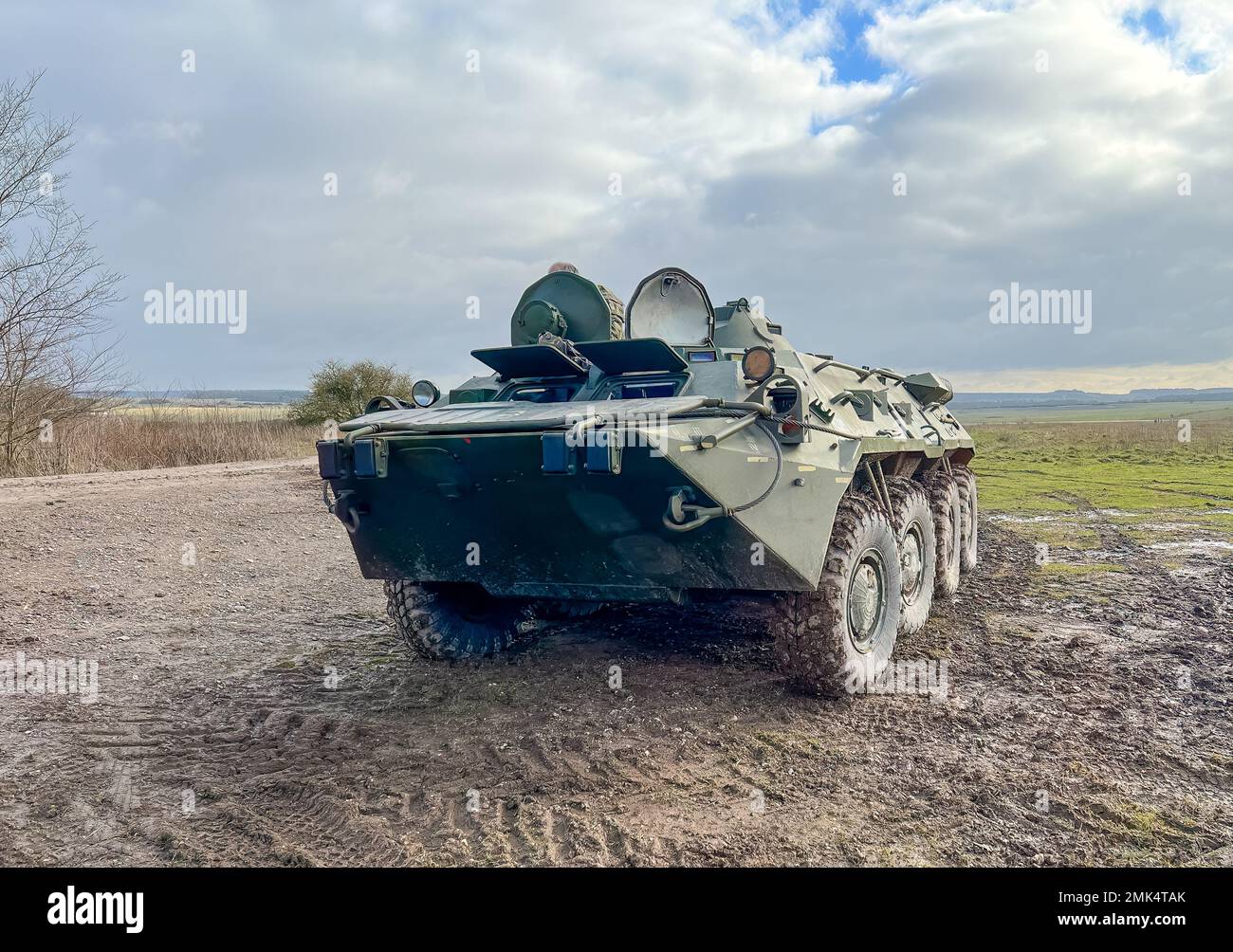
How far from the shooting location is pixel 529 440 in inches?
169

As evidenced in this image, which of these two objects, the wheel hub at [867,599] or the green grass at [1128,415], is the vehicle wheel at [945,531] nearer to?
the wheel hub at [867,599]

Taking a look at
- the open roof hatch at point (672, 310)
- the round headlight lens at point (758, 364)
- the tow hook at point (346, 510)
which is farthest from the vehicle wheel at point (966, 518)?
the tow hook at point (346, 510)

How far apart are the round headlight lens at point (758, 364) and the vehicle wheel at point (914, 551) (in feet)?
6.05

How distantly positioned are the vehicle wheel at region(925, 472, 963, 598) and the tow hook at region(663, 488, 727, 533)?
375 centimetres

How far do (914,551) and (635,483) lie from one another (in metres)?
3.09

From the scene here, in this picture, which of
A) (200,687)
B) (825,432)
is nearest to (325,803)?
(200,687)

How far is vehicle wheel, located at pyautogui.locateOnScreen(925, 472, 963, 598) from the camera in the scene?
299 inches

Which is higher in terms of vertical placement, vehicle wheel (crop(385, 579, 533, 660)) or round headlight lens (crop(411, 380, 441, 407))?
round headlight lens (crop(411, 380, 441, 407))

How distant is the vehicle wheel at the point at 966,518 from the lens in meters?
8.75

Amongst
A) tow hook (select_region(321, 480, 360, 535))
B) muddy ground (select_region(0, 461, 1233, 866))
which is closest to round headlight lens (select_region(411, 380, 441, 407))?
tow hook (select_region(321, 480, 360, 535))

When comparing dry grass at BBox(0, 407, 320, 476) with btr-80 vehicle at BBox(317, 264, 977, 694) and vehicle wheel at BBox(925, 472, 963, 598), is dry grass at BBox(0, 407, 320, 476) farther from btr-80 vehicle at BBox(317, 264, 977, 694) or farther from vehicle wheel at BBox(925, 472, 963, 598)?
vehicle wheel at BBox(925, 472, 963, 598)

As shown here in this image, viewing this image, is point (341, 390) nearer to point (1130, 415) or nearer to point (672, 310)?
point (672, 310)

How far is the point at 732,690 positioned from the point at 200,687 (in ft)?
9.54

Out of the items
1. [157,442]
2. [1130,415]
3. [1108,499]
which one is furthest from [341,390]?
[1130,415]
